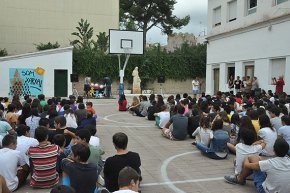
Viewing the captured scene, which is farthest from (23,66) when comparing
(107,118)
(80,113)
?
(80,113)

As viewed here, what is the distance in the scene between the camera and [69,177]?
4570 mm

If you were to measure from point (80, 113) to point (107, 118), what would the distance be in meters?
4.76

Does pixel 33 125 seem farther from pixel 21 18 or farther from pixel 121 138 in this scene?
pixel 21 18

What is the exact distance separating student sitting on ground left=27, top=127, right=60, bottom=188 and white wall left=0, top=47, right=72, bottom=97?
21.1 metres

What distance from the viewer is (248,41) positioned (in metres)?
21.8

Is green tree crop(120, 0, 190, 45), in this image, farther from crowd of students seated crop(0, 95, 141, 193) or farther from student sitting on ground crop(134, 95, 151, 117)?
crowd of students seated crop(0, 95, 141, 193)

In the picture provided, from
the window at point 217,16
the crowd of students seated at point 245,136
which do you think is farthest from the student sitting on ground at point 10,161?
the window at point 217,16

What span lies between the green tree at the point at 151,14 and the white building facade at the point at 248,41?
1723 centimetres

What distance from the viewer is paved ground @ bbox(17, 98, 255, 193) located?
6172 mm

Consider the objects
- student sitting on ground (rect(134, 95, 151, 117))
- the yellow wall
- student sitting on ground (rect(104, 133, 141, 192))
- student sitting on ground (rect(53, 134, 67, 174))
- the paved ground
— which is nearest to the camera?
student sitting on ground (rect(104, 133, 141, 192))

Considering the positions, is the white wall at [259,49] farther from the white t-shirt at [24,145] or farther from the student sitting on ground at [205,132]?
the white t-shirt at [24,145]

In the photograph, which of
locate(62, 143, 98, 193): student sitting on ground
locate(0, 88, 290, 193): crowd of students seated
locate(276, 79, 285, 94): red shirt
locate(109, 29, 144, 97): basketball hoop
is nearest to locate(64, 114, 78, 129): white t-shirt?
locate(0, 88, 290, 193): crowd of students seated

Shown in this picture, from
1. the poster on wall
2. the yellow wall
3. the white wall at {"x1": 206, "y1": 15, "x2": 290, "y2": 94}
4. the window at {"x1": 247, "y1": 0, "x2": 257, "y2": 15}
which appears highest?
the yellow wall

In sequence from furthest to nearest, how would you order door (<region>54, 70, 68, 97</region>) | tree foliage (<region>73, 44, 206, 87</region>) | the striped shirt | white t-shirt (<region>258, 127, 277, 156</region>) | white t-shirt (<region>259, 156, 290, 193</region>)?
tree foliage (<region>73, 44, 206, 87</region>), door (<region>54, 70, 68, 97</region>), white t-shirt (<region>258, 127, 277, 156</region>), the striped shirt, white t-shirt (<region>259, 156, 290, 193</region>)
